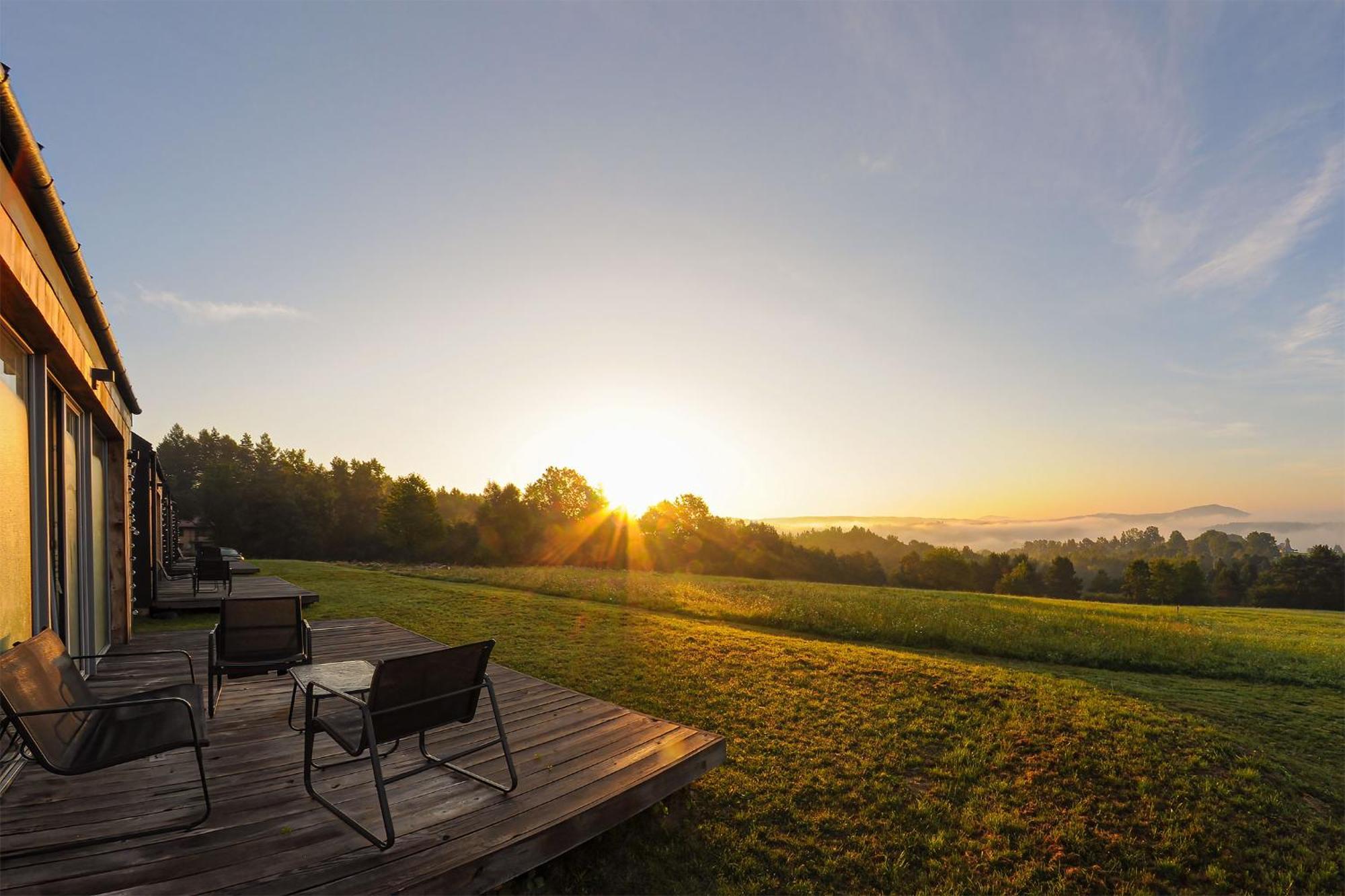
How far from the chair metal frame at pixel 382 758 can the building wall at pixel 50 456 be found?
81.9 inches

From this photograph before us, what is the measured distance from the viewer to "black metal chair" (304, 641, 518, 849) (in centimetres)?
317

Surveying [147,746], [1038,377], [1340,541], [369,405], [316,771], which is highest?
[369,405]

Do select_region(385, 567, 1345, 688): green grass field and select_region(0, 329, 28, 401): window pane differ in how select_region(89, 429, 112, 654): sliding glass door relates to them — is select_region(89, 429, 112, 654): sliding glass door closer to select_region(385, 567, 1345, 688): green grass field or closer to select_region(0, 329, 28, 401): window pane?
select_region(0, 329, 28, 401): window pane

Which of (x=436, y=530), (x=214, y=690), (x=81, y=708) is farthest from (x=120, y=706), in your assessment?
(x=436, y=530)

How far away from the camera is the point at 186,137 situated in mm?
8336

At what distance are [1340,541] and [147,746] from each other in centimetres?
6809

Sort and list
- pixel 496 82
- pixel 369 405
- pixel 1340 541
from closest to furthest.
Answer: pixel 496 82, pixel 369 405, pixel 1340 541

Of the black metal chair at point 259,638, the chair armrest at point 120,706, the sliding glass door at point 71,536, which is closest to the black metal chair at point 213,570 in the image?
the sliding glass door at point 71,536

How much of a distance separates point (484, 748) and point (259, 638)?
305 cm

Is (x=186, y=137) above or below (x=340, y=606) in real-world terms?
above

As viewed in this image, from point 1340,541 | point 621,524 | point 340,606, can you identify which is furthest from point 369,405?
point 1340,541

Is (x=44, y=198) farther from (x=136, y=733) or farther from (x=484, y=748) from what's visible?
(x=484, y=748)

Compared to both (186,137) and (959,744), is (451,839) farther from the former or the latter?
(186,137)

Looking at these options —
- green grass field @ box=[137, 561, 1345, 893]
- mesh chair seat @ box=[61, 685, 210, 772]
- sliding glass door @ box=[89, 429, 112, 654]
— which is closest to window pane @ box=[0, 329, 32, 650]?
mesh chair seat @ box=[61, 685, 210, 772]
